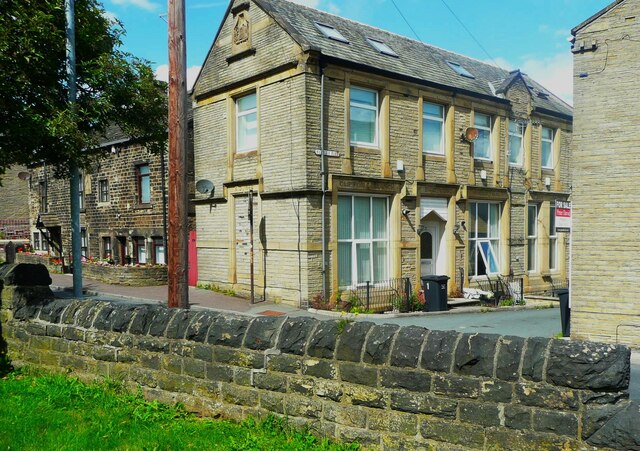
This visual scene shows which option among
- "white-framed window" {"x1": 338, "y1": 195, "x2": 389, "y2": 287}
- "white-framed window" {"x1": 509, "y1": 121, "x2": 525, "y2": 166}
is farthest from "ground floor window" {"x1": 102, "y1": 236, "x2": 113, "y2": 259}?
"white-framed window" {"x1": 509, "y1": 121, "x2": 525, "y2": 166}

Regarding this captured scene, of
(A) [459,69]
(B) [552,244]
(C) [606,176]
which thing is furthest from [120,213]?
(C) [606,176]

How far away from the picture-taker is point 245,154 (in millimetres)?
18781

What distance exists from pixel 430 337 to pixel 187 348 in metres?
2.79

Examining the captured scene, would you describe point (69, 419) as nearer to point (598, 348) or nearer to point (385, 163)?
point (598, 348)

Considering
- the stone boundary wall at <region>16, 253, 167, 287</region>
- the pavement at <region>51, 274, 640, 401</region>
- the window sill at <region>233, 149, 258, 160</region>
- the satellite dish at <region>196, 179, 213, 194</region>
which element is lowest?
the pavement at <region>51, 274, 640, 401</region>

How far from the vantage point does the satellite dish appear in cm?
1992

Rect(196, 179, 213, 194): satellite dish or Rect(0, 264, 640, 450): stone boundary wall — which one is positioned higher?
Rect(196, 179, 213, 194): satellite dish

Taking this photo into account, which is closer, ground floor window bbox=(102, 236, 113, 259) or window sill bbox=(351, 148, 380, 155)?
window sill bbox=(351, 148, 380, 155)

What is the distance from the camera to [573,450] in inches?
150

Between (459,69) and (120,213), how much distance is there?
16734 millimetres

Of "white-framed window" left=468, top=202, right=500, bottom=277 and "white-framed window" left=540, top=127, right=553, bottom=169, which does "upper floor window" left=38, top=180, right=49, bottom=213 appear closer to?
"white-framed window" left=468, top=202, right=500, bottom=277

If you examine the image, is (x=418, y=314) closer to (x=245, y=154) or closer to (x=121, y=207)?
(x=245, y=154)

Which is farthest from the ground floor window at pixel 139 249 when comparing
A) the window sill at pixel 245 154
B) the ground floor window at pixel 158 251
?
the window sill at pixel 245 154

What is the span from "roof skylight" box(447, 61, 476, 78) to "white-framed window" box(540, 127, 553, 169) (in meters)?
5.07
